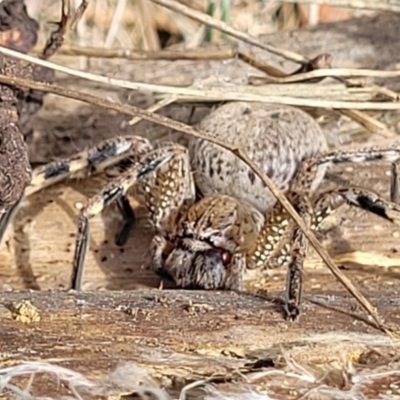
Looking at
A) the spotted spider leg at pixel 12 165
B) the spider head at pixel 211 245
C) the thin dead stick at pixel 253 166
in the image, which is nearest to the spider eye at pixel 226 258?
the spider head at pixel 211 245

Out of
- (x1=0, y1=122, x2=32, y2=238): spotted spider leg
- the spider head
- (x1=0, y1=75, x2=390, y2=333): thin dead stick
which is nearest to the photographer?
(x1=0, y1=75, x2=390, y2=333): thin dead stick

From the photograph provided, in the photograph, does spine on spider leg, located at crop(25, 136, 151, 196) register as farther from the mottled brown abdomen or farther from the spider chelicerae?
the mottled brown abdomen

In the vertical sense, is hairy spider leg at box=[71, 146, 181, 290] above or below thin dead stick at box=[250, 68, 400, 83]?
below

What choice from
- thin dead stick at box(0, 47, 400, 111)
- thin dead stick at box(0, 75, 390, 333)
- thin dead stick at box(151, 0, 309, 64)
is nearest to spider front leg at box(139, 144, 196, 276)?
thin dead stick at box(0, 47, 400, 111)

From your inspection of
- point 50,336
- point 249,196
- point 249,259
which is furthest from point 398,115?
point 50,336

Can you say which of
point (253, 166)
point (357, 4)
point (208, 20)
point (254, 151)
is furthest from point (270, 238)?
point (357, 4)

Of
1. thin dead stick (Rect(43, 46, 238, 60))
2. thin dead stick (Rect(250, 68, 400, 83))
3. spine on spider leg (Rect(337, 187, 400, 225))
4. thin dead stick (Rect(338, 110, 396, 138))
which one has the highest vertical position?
thin dead stick (Rect(43, 46, 238, 60))

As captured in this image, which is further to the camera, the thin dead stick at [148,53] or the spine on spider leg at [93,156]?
the thin dead stick at [148,53]

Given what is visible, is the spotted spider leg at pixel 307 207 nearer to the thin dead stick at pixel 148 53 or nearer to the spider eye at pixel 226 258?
the spider eye at pixel 226 258
